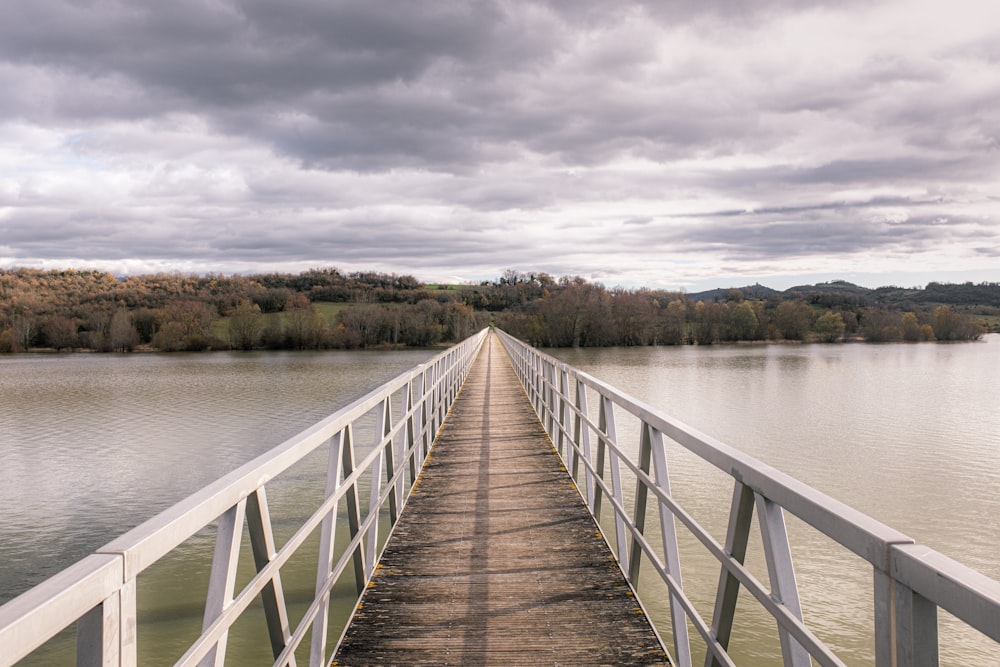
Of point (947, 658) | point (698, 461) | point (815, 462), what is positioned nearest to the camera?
point (947, 658)

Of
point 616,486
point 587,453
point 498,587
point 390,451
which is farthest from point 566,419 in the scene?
point 498,587

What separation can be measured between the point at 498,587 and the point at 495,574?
22cm

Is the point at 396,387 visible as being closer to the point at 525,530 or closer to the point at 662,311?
the point at 525,530

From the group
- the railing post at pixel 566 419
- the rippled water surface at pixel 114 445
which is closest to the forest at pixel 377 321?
the rippled water surface at pixel 114 445

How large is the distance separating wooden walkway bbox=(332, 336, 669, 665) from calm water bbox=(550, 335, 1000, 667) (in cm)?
323

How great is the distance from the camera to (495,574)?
14.7ft

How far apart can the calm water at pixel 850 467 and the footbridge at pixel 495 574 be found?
35 cm

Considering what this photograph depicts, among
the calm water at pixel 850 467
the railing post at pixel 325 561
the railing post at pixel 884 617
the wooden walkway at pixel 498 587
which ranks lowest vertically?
the calm water at pixel 850 467

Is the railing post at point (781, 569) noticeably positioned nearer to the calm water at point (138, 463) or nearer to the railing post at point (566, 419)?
the railing post at point (566, 419)

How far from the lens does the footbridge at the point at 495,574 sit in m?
1.36

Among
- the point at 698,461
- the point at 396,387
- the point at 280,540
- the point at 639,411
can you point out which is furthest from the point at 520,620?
the point at 698,461

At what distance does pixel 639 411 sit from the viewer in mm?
3744

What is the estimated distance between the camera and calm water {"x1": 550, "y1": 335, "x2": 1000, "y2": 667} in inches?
329

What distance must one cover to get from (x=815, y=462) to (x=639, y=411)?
1598 centimetres
